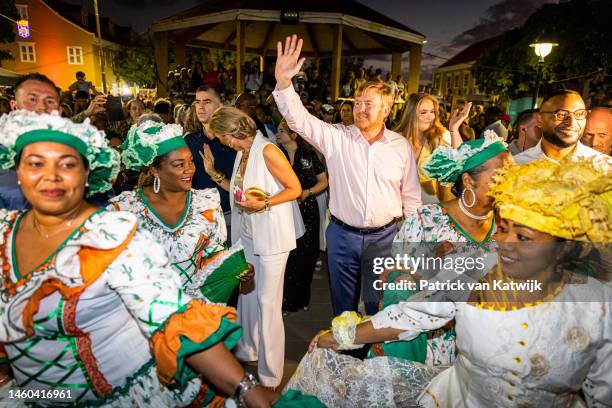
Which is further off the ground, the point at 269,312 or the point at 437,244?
the point at 437,244

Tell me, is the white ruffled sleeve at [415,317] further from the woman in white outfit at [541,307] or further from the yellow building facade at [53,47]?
the yellow building facade at [53,47]

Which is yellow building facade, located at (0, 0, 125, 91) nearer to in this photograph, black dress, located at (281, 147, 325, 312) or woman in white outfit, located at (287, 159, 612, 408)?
black dress, located at (281, 147, 325, 312)

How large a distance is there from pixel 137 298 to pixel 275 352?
2264mm

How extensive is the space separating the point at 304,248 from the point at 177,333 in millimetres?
3470

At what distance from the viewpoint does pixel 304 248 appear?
4.93 metres

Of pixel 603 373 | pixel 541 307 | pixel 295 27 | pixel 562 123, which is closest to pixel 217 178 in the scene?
pixel 541 307

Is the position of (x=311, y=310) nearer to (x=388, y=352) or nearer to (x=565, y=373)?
(x=388, y=352)

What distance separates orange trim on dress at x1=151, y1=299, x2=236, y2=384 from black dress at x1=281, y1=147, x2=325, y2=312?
324 centimetres

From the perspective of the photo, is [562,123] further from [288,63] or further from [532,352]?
[532,352]

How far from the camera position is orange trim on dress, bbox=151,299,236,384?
1.49 meters

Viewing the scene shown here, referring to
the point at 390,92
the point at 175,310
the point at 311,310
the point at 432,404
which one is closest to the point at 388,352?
the point at 432,404

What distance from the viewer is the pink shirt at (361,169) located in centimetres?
369

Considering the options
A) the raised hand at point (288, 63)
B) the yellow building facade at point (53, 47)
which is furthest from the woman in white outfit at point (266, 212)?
the yellow building facade at point (53, 47)

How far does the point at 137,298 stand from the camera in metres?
1.53
